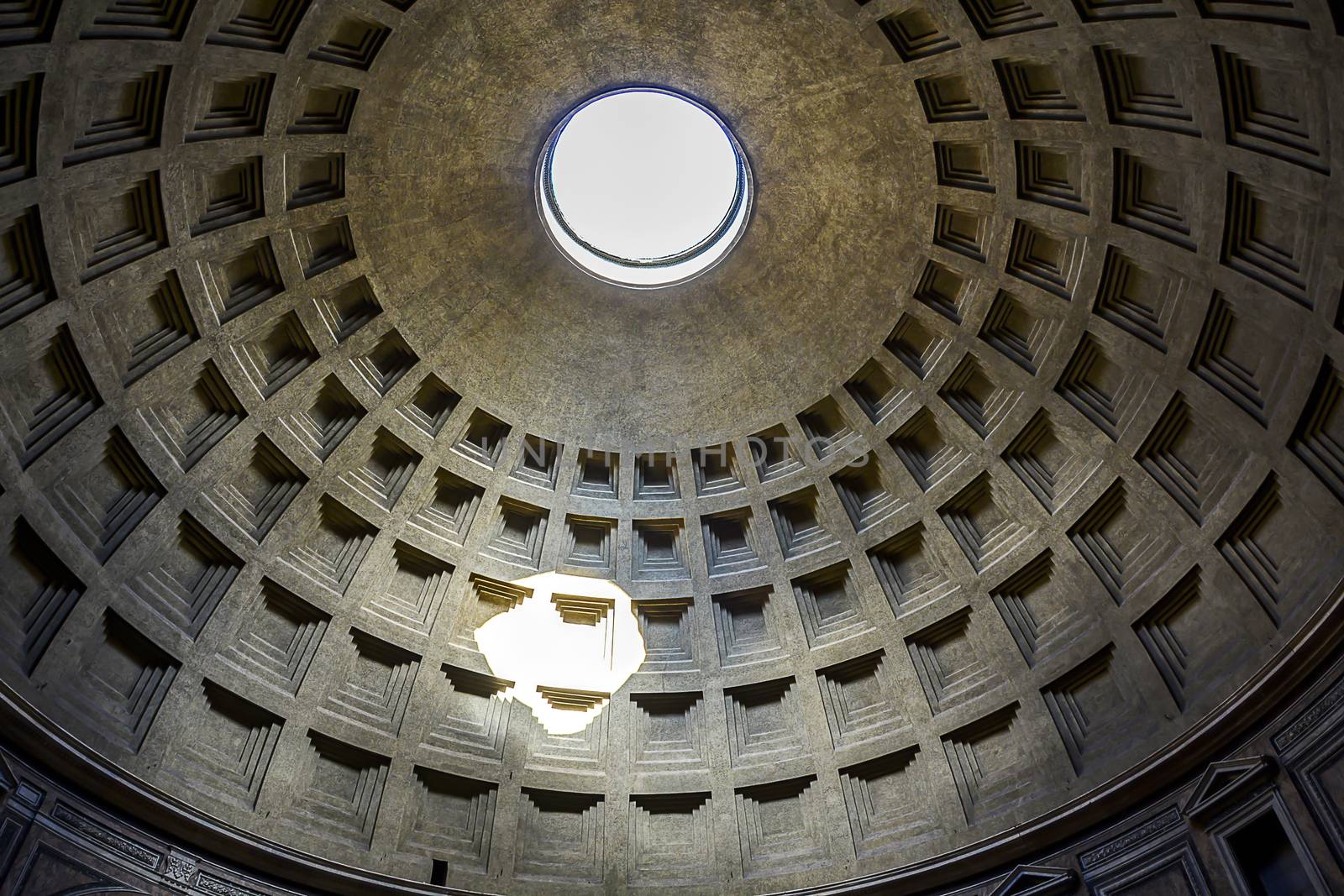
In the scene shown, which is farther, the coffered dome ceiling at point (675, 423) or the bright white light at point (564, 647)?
the bright white light at point (564, 647)

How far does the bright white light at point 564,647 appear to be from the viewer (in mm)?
21797

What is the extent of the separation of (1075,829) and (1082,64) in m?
12.6

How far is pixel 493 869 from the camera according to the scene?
63.8 feet

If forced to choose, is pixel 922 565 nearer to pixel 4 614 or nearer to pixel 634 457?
pixel 634 457

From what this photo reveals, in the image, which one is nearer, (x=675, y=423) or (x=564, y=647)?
(x=564, y=647)

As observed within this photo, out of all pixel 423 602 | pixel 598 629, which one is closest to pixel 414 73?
pixel 423 602

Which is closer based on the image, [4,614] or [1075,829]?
[4,614]

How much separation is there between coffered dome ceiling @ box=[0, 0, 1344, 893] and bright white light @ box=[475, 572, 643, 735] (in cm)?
45

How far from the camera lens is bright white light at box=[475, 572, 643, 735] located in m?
21.8

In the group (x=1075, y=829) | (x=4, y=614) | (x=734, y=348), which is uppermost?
(x=734, y=348)

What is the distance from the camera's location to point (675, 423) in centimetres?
2352

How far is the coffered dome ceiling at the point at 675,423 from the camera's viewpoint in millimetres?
15438

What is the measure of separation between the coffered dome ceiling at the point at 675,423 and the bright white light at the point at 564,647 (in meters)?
0.45

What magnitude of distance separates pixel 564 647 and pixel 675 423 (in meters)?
5.77
